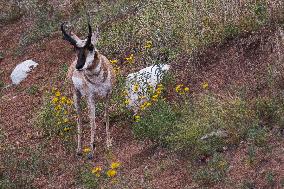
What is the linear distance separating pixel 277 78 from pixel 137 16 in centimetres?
520

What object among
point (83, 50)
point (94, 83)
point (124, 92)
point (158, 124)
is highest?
point (83, 50)

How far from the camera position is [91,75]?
953 centimetres

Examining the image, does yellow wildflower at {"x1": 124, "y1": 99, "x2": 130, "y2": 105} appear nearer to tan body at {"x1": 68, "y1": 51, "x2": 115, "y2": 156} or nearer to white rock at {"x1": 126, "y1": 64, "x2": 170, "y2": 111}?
white rock at {"x1": 126, "y1": 64, "x2": 170, "y2": 111}

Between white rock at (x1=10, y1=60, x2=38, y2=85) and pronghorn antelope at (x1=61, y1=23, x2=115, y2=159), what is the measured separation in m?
4.36

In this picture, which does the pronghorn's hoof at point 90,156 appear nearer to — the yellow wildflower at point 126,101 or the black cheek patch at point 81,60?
the yellow wildflower at point 126,101

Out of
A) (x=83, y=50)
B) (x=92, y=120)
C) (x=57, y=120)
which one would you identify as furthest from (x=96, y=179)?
(x=57, y=120)

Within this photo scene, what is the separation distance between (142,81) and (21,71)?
4.97m

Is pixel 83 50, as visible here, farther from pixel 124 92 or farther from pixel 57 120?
pixel 57 120

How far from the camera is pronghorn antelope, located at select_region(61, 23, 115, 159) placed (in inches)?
365

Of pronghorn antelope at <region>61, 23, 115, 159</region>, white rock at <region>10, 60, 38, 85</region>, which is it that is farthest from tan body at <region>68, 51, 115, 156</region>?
white rock at <region>10, 60, 38, 85</region>

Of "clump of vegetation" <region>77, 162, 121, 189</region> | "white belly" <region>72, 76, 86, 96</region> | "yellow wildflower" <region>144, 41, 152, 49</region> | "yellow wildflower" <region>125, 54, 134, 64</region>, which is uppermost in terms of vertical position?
"yellow wildflower" <region>144, 41, 152, 49</region>

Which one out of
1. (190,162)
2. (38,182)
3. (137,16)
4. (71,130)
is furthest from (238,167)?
(137,16)

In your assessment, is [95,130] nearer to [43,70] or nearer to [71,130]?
[71,130]

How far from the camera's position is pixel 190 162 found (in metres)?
7.81
